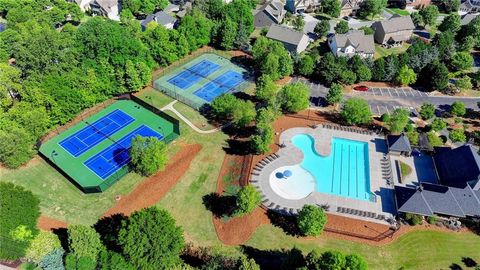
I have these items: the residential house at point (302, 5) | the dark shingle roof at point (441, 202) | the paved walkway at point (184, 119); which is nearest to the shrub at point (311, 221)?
the dark shingle roof at point (441, 202)

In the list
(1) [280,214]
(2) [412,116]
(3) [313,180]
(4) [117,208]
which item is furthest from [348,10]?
(4) [117,208]

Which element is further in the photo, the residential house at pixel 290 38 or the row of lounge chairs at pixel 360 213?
the residential house at pixel 290 38

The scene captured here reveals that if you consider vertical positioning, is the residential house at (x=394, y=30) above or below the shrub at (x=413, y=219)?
above

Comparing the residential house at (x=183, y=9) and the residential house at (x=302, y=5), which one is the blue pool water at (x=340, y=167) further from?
the residential house at (x=183, y=9)

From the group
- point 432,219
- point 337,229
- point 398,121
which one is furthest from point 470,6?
Answer: point 337,229

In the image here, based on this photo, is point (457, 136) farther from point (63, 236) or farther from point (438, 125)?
point (63, 236)

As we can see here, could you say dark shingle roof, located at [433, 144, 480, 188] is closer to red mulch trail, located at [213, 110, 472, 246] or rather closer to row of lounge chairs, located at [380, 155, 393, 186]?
row of lounge chairs, located at [380, 155, 393, 186]

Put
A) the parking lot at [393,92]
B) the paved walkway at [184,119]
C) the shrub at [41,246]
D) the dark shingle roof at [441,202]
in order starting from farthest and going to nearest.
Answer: the parking lot at [393,92] < the paved walkway at [184,119] < the dark shingle roof at [441,202] < the shrub at [41,246]
